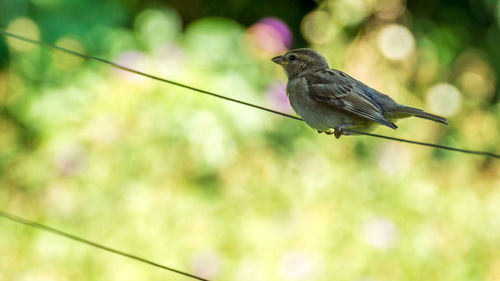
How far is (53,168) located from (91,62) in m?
0.81

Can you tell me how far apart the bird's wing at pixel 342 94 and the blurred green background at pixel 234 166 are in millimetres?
925

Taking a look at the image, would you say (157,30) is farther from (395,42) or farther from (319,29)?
(395,42)

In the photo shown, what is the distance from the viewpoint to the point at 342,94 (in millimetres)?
2299

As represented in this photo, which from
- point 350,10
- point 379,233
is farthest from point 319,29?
point 379,233

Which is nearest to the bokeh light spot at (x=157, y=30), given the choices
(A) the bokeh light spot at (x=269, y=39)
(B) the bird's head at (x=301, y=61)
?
(A) the bokeh light spot at (x=269, y=39)

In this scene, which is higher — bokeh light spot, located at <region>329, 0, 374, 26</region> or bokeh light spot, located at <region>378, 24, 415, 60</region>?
bokeh light spot, located at <region>329, 0, 374, 26</region>

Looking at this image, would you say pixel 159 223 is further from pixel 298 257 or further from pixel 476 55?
pixel 476 55

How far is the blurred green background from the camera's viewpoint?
3.09 meters

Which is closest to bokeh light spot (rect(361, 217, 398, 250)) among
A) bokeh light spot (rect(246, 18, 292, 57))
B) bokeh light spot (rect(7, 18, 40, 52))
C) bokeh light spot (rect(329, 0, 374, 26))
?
bokeh light spot (rect(246, 18, 292, 57))

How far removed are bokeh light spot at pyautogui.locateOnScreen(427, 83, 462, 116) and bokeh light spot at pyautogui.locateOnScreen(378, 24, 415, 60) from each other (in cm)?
28

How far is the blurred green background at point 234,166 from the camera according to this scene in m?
3.09

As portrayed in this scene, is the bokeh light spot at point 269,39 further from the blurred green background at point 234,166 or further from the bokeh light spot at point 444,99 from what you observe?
the bokeh light spot at point 444,99

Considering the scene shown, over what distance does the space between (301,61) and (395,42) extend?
180 cm

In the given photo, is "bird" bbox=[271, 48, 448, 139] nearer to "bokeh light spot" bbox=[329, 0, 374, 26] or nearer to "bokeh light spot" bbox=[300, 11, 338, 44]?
"bokeh light spot" bbox=[300, 11, 338, 44]
